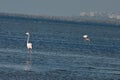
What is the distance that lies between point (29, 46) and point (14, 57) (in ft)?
22.1

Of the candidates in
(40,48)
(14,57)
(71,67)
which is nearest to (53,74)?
(71,67)

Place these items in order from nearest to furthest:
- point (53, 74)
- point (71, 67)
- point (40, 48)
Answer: point (53, 74)
point (71, 67)
point (40, 48)

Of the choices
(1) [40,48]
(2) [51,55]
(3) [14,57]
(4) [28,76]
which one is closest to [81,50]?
(1) [40,48]

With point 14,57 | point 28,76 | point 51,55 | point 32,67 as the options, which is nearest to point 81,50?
point 51,55

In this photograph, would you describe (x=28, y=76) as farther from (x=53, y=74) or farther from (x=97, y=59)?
(x=97, y=59)

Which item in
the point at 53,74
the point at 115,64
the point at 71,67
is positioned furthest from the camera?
the point at 115,64

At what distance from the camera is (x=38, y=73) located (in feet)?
148

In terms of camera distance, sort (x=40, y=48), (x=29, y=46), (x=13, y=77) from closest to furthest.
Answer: (x=13, y=77) < (x=29, y=46) < (x=40, y=48)

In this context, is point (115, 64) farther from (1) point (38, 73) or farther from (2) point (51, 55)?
(1) point (38, 73)

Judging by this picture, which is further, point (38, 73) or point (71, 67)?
point (71, 67)

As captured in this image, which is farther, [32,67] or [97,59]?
[97,59]

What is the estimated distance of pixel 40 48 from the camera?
208 feet

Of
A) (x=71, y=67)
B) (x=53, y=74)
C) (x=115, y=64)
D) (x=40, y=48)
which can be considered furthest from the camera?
(x=40, y=48)

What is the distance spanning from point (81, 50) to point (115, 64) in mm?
10439
